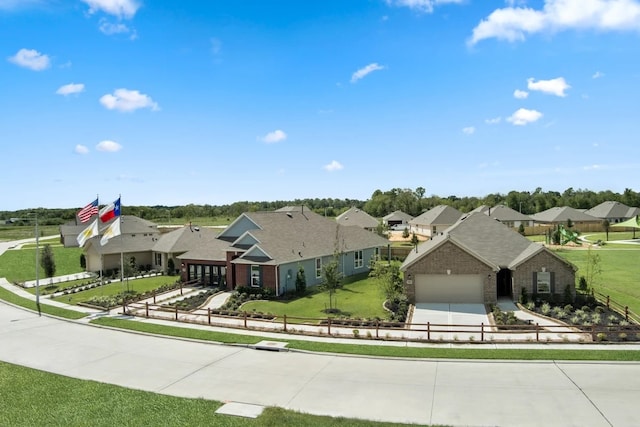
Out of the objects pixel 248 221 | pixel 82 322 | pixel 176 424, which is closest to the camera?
pixel 176 424

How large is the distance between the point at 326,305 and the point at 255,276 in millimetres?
7196

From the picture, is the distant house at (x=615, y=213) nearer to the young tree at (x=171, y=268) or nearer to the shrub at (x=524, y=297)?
the shrub at (x=524, y=297)

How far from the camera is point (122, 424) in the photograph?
43.5ft

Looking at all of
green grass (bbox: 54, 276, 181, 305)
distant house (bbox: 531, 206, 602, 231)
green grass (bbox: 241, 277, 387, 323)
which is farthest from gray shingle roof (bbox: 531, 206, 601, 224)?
green grass (bbox: 54, 276, 181, 305)

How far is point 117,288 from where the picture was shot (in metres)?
40.4

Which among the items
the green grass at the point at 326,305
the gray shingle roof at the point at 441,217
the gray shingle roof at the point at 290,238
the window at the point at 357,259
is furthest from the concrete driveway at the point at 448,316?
the gray shingle roof at the point at 441,217

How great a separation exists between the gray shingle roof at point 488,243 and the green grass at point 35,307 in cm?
2258

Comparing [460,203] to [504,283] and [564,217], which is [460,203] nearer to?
[564,217]

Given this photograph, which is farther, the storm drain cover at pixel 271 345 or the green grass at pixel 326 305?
the green grass at pixel 326 305

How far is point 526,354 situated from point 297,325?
40.2ft

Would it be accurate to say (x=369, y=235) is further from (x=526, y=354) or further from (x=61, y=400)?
(x=61, y=400)

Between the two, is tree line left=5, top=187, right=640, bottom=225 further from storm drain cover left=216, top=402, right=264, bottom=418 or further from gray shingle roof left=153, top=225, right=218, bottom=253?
storm drain cover left=216, top=402, right=264, bottom=418

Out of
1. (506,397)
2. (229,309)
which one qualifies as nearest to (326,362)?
(506,397)

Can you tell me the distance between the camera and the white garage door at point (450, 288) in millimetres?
31391
